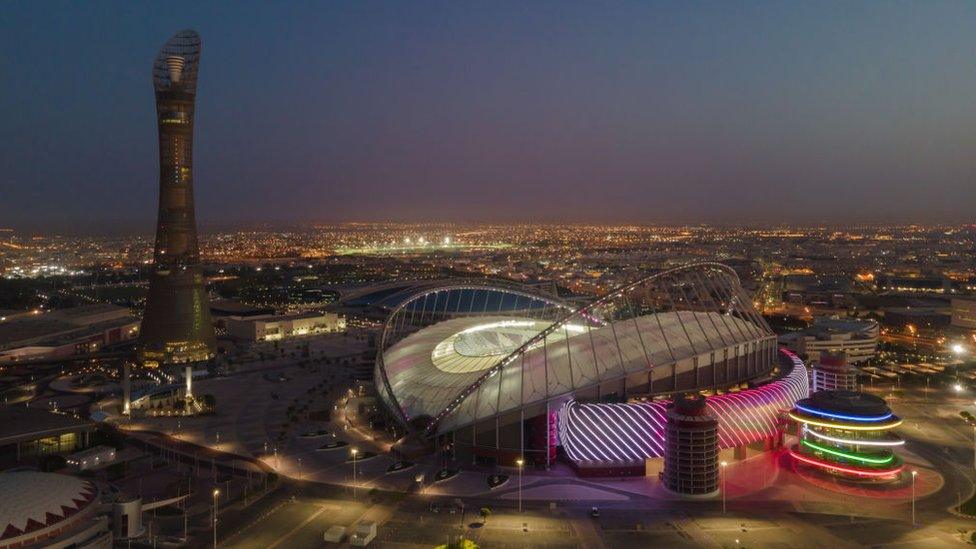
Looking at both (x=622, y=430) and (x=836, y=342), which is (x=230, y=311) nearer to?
→ (x=622, y=430)

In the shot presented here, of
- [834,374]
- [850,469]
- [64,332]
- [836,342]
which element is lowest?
[64,332]

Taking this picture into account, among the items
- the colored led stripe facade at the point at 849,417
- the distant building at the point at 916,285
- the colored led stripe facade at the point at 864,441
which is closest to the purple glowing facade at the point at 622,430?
the colored led stripe facade at the point at 849,417

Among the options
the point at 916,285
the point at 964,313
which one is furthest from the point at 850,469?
the point at 916,285

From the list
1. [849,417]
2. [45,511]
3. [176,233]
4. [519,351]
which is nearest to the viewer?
[45,511]

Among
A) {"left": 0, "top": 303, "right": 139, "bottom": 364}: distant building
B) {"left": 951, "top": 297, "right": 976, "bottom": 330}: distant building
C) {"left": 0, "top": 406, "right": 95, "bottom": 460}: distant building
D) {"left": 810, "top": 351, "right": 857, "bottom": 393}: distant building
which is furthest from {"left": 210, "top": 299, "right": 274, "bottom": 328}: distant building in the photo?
{"left": 951, "top": 297, "right": 976, "bottom": 330}: distant building

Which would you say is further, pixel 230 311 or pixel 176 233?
pixel 230 311

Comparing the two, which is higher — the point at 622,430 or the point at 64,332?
the point at 622,430

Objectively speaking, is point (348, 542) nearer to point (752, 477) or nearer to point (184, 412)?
point (752, 477)

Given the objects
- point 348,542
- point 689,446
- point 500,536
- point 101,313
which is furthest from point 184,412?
point 101,313

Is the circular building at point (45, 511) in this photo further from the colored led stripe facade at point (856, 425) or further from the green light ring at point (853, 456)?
the colored led stripe facade at point (856, 425)
